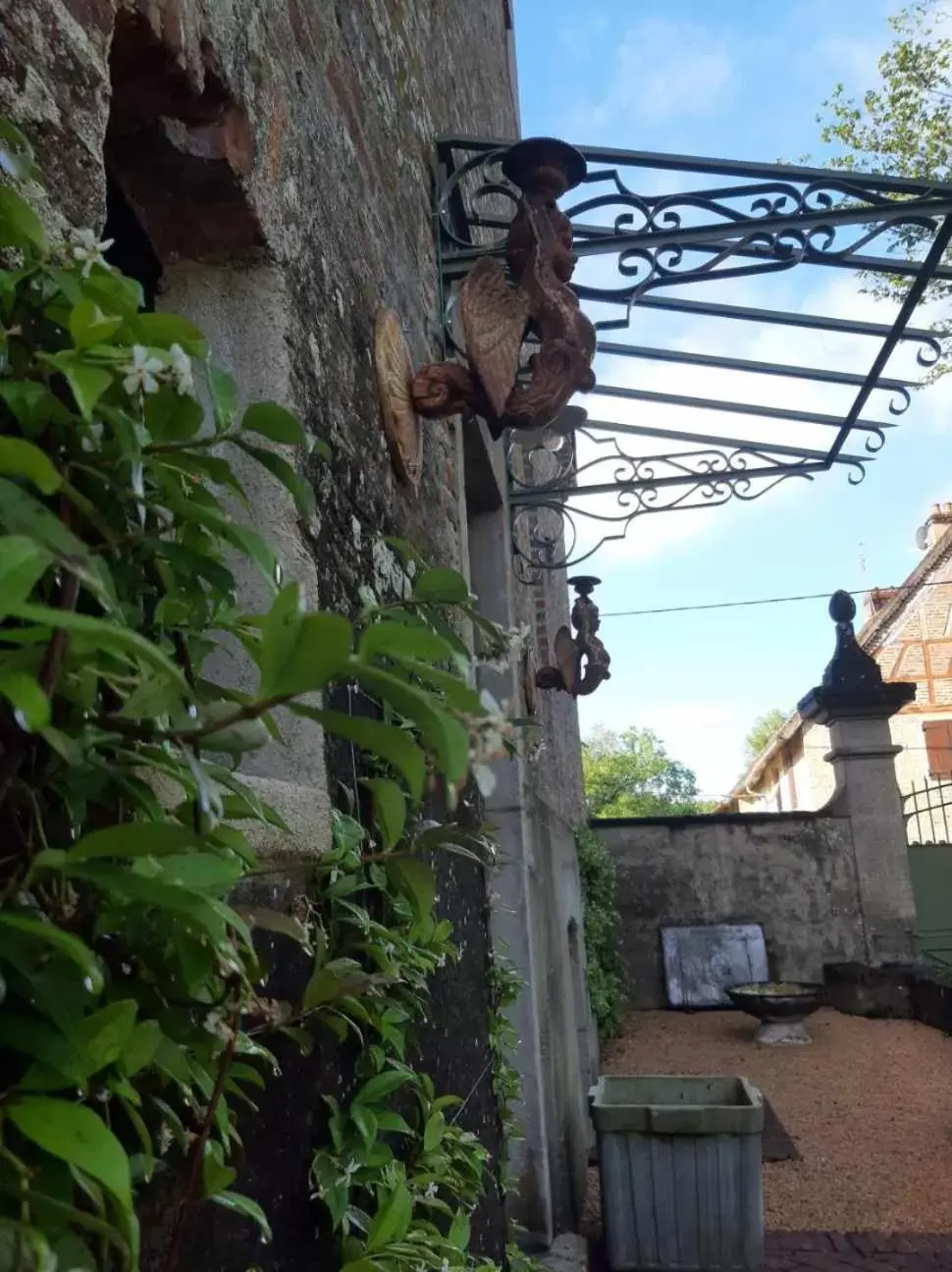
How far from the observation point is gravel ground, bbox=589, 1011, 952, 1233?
14.9ft

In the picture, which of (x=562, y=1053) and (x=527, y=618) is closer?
(x=562, y=1053)

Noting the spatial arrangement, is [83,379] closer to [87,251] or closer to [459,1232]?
[87,251]

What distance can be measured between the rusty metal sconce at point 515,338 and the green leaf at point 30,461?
1799 mm

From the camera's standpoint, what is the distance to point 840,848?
859 cm

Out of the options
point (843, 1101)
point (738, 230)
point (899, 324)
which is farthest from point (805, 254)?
point (843, 1101)

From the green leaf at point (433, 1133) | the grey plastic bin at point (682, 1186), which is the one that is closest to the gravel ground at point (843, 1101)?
the grey plastic bin at point (682, 1186)

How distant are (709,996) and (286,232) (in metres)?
7.82

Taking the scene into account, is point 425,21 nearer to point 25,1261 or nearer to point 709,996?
point 25,1261

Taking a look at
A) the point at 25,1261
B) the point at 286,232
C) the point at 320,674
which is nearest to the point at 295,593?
the point at 320,674

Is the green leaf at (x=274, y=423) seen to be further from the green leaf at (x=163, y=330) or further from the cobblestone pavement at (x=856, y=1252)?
the cobblestone pavement at (x=856, y=1252)

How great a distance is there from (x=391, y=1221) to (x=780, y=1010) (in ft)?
20.6

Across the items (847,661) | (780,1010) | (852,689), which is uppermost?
(847,661)

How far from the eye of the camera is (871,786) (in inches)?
336

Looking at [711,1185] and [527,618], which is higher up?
[527,618]
